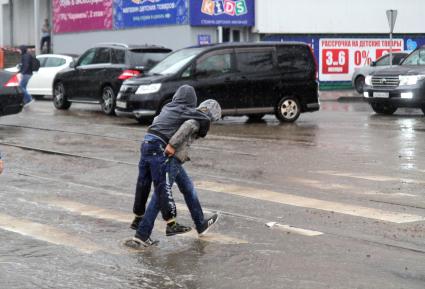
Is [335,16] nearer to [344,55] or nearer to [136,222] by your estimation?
[344,55]

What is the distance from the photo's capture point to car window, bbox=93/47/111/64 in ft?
69.4

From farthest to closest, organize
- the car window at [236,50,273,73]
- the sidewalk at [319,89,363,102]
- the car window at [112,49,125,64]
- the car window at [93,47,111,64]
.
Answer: the sidewalk at [319,89,363,102], the car window at [93,47,111,64], the car window at [112,49,125,64], the car window at [236,50,273,73]

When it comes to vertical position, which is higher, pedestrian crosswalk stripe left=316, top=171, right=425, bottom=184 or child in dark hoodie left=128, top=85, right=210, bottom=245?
child in dark hoodie left=128, top=85, right=210, bottom=245

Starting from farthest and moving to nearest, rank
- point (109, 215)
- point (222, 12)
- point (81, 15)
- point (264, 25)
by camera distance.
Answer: point (81, 15) < point (264, 25) < point (222, 12) < point (109, 215)

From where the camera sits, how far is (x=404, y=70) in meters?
20.8

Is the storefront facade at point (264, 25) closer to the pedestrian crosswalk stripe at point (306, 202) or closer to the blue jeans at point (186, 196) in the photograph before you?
the pedestrian crosswalk stripe at point (306, 202)

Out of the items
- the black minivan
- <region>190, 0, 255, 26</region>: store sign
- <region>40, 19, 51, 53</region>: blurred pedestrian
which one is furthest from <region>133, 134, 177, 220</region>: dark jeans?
<region>40, 19, 51, 53</region>: blurred pedestrian

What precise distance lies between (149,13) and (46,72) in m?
6.83

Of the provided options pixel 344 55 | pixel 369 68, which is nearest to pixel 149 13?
pixel 344 55

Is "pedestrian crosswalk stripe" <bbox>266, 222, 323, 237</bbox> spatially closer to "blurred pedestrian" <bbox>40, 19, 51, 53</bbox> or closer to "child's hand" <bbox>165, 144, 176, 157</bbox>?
"child's hand" <bbox>165, 144, 176, 157</bbox>

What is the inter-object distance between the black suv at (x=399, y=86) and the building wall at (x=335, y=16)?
10.2m

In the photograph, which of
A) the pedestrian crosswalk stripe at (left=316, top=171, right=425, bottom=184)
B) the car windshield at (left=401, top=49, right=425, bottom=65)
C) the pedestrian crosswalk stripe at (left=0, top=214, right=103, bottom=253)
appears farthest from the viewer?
the car windshield at (left=401, top=49, right=425, bottom=65)

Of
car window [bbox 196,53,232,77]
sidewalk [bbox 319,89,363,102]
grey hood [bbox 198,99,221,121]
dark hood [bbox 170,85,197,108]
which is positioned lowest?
sidewalk [bbox 319,89,363,102]

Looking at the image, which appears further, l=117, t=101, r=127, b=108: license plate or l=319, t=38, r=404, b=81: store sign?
l=319, t=38, r=404, b=81: store sign
